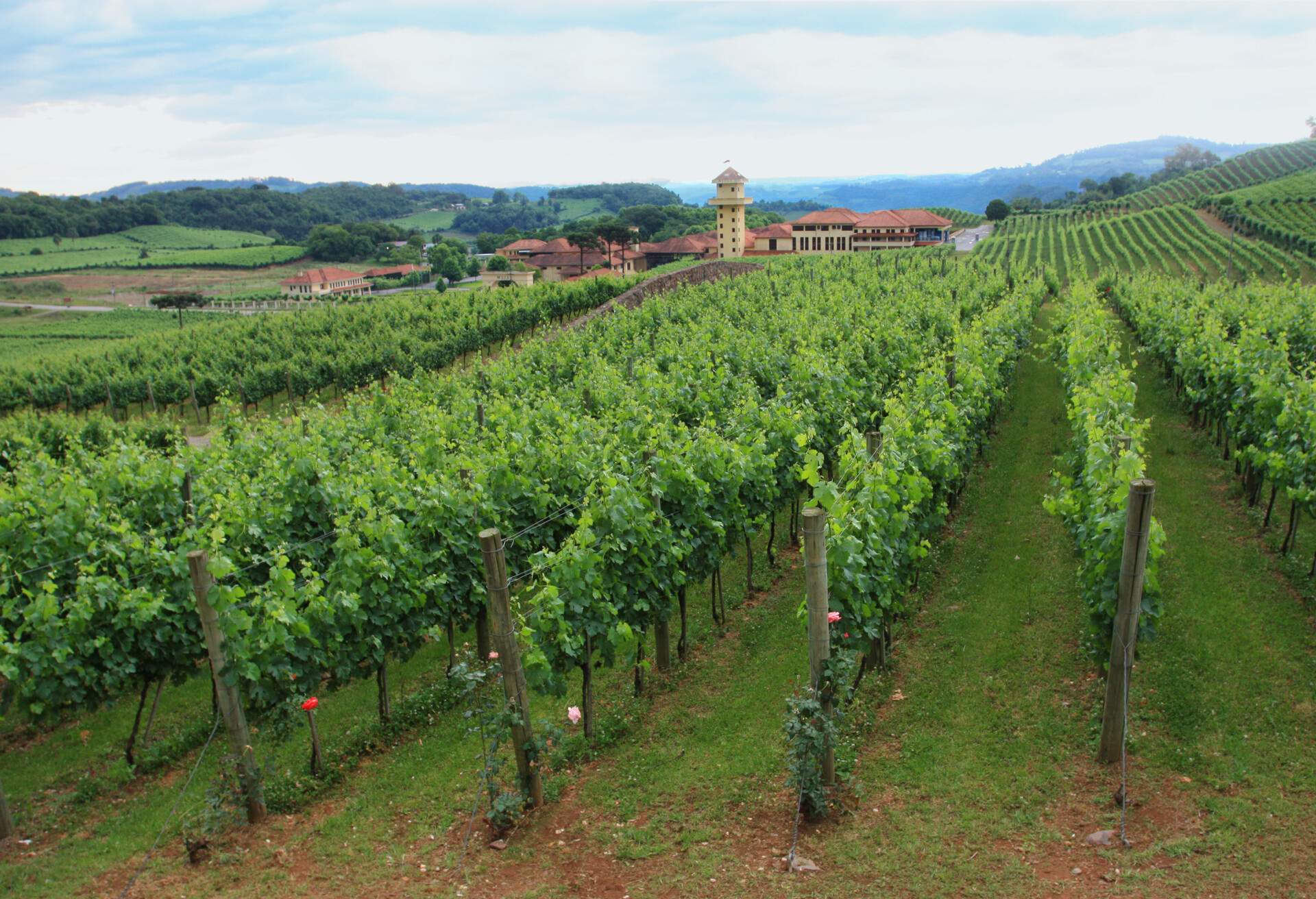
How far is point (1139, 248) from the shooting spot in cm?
6644

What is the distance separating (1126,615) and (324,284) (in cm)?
10221

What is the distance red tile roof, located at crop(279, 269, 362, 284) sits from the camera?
97625 millimetres

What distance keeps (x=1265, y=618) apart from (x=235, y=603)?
1121 centimetres

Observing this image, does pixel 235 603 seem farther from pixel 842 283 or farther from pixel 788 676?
pixel 842 283

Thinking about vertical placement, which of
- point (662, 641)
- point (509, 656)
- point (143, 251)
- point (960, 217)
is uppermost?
point (960, 217)

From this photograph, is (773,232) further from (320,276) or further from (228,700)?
(228,700)

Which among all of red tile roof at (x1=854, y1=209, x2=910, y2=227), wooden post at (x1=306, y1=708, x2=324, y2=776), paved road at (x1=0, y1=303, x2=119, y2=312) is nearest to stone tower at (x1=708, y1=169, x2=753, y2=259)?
red tile roof at (x1=854, y1=209, x2=910, y2=227)

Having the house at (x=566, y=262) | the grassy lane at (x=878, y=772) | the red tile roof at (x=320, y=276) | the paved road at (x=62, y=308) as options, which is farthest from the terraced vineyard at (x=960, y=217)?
the grassy lane at (x=878, y=772)

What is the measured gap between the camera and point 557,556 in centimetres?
778

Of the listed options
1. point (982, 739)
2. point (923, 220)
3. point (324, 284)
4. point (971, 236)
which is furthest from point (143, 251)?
point (982, 739)

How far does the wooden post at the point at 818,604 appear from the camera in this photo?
21.3 ft

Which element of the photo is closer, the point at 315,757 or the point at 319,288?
the point at 315,757

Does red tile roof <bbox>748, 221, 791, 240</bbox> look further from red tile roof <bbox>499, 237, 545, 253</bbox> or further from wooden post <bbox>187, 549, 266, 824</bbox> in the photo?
wooden post <bbox>187, 549, 266, 824</bbox>

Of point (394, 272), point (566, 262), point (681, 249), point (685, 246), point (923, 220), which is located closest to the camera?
point (685, 246)
